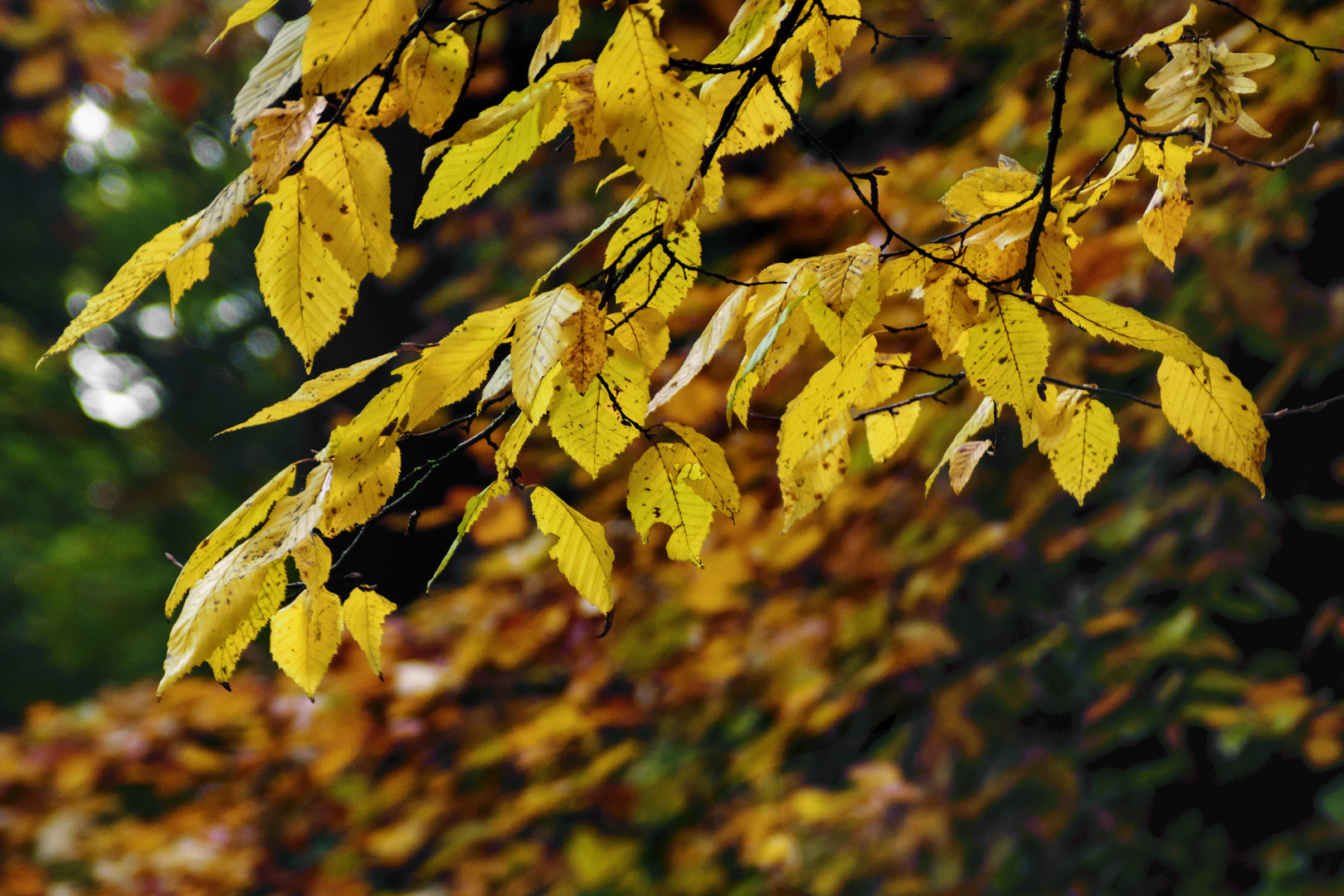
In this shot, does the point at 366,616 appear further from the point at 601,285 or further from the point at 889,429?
the point at 889,429

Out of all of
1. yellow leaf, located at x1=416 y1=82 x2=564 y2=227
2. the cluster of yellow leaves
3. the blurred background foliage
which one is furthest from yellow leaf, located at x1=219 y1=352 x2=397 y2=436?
the blurred background foliage

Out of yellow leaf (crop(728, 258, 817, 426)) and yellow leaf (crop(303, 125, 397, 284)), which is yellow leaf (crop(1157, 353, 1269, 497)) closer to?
yellow leaf (crop(728, 258, 817, 426))

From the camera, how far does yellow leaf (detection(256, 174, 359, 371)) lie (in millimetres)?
544

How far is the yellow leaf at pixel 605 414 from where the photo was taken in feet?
1.92

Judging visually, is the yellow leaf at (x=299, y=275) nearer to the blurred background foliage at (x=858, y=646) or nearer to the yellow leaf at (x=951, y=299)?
the yellow leaf at (x=951, y=299)

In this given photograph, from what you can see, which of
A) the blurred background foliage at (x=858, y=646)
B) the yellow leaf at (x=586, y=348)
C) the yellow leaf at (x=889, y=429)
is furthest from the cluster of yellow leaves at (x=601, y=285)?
the blurred background foliage at (x=858, y=646)

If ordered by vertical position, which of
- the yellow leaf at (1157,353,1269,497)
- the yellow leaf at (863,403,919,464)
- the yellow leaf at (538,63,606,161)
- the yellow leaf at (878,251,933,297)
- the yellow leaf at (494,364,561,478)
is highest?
the yellow leaf at (538,63,606,161)

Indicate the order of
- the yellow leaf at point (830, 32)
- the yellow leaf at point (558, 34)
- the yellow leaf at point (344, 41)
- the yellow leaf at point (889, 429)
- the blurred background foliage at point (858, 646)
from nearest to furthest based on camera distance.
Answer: the yellow leaf at point (344, 41) → the yellow leaf at point (558, 34) → the yellow leaf at point (830, 32) → the yellow leaf at point (889, 429) → the blurred background foliage at point (858, 646)

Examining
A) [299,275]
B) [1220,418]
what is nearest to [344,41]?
[299,275]

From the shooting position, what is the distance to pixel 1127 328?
1.79 ft

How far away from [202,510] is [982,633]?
5.71 m

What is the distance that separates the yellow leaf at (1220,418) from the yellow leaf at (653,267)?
0.38 meters

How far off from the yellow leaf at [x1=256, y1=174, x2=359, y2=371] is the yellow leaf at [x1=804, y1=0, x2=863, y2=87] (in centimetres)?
43

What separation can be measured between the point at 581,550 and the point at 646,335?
0.18 m
